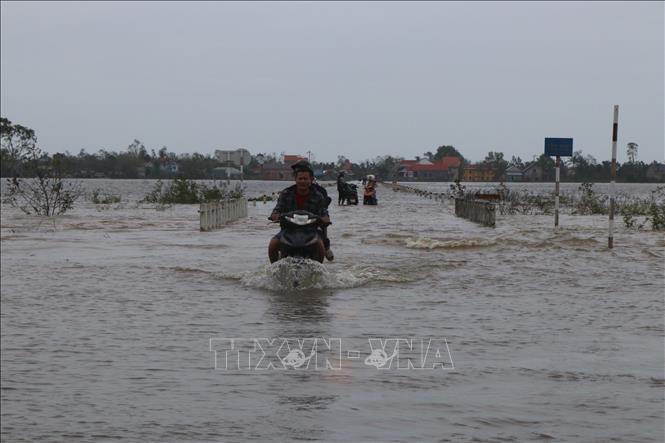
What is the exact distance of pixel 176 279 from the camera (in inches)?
561

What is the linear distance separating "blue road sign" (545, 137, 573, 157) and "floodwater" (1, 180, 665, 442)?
8703mm

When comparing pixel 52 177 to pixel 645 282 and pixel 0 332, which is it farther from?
pixel 0 332

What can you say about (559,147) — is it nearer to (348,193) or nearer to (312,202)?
(312,202)

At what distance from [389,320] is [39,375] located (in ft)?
13.4

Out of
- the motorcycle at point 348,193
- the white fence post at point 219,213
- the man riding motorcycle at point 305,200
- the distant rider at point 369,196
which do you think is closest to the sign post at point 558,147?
the white fence post at point 219,213

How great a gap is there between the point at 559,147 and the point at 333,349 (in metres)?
19.4

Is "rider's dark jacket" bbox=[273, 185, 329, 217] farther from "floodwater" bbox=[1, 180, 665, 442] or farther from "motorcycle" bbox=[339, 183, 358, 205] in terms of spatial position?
"motorcycle" bbox=[339, 183, 358, 205]

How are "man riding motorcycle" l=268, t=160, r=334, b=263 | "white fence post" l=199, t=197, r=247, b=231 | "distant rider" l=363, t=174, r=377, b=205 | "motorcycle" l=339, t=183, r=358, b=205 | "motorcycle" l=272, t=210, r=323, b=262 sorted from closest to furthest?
"motorcycle" l=272, t=210, r=323, b=262, "man riding motorcycle" l=268, t=160, r=334, b=263, "white fence post" l=199, t=197, r=247, b=231, "distant rider" l=363, t=174, r=377, b=205, "motorcycle" l=339, t=183, r=358, b=205

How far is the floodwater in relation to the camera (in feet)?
19.6

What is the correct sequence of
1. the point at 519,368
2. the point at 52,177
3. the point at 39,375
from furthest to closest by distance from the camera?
the point at 52,177, the point at 519,368, the point at 39,375

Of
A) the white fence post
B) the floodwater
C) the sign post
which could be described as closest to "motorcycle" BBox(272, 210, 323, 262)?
the floodwater

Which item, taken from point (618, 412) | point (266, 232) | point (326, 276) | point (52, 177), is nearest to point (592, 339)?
point (618, 412)

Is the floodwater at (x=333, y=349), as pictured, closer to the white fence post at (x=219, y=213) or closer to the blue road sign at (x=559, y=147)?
the white fence post at (x=219, y=213)

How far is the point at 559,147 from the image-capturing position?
26.6 m
